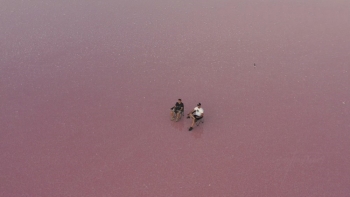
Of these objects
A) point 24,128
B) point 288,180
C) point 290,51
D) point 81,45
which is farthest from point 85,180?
point 290,51

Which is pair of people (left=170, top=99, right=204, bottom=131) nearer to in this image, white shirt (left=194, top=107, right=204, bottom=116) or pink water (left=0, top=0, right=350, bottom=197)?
white shirt (left=194, top=107, right=204, bottom=116)

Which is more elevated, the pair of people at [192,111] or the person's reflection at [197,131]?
the pair of people at [192,111]

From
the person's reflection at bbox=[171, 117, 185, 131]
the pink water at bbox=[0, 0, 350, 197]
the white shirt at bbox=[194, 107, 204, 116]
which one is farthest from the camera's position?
the person's reflection at bbox=[171, 117, 185, 131]

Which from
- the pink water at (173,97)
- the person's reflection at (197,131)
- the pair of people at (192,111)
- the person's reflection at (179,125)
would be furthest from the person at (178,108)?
the person's reflection at (197,131)

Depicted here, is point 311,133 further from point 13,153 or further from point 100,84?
point 13,153

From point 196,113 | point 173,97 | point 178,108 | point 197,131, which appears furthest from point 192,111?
point 173,97

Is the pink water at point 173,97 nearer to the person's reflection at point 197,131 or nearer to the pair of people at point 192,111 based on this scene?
the person's reflection at point 197,131

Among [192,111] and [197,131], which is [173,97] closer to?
[192,111]

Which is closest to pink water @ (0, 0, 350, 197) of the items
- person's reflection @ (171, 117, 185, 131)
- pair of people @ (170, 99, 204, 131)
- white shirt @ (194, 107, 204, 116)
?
person's reflection @ (171, 117, 185, 131)
